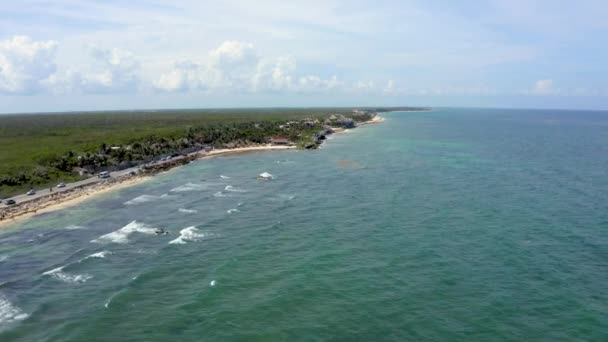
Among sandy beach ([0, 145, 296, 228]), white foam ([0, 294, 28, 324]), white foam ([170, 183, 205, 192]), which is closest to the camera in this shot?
white foam ([0, 294, 28, 324])

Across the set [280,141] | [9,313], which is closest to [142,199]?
[9,313]

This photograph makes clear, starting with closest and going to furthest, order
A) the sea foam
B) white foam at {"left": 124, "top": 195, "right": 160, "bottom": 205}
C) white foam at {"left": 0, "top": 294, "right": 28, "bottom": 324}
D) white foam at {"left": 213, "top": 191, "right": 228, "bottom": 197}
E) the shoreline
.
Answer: white foam at {"left": 0, "top": 294, "right": 28, "bottom": 324} < the sea foam < the shoreline < white foam at {"left": 124, "top": 195, "right": 160, "bottom": 205} < white foam at {"left": 213, "top": 191, "right": 228, "bottom": 197}

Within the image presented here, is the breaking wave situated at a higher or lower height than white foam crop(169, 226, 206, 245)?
higher

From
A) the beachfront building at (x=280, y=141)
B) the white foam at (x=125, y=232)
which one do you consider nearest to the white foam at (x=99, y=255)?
the white foam at (x=125, y=232)

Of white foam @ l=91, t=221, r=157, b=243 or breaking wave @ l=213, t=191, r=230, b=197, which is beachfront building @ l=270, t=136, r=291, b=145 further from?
white foam @ l=91, t=221, r=157, b=243

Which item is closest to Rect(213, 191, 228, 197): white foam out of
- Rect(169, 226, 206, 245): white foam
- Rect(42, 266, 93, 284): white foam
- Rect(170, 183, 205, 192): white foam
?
Rect(170, 183, 205, 192): white foam

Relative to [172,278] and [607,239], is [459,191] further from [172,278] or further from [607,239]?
[172,278]
